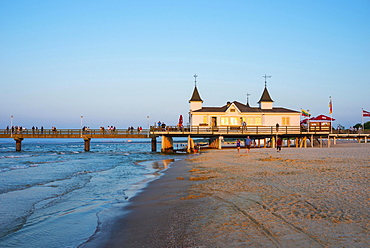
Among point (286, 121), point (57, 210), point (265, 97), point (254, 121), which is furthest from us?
point (265, 97)

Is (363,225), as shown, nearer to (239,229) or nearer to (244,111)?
(239,229)

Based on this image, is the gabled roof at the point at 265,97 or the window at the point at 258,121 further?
the gabled roof at the point at 265,97

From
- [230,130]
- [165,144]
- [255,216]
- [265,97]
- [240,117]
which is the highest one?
[265,97]

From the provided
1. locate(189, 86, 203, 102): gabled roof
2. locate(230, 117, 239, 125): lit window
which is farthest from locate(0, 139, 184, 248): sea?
locate(189, 86, 203, 102): gabled roof

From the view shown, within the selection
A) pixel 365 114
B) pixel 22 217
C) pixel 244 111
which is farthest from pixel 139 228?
pixel 365 114

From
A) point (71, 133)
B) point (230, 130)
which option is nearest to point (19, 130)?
point (71, 133)

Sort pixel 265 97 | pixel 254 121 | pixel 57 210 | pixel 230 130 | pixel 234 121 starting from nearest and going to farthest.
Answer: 1. pixel 57 210
2. pixel 230 130
3. pixel 234 121
4. pixel 254 121
5. pixel 265 97

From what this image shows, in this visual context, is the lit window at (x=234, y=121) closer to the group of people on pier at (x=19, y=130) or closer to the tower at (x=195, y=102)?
the tower at (x=195, y=102)

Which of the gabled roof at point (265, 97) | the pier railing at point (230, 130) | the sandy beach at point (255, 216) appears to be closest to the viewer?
the sandy beach at point (255, 216)

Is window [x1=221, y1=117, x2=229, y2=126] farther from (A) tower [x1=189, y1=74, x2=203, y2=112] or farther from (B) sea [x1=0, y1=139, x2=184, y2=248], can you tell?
(B) sea [x1=0, y1=139, x2=184, y2=248]

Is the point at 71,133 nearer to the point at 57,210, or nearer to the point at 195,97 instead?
the point at 195,97

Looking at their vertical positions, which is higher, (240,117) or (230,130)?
(240,117)

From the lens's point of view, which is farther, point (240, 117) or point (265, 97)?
point (265, 97)

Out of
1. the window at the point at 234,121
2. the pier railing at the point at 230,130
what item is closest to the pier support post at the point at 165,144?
the pier railing at the point at 230,130
